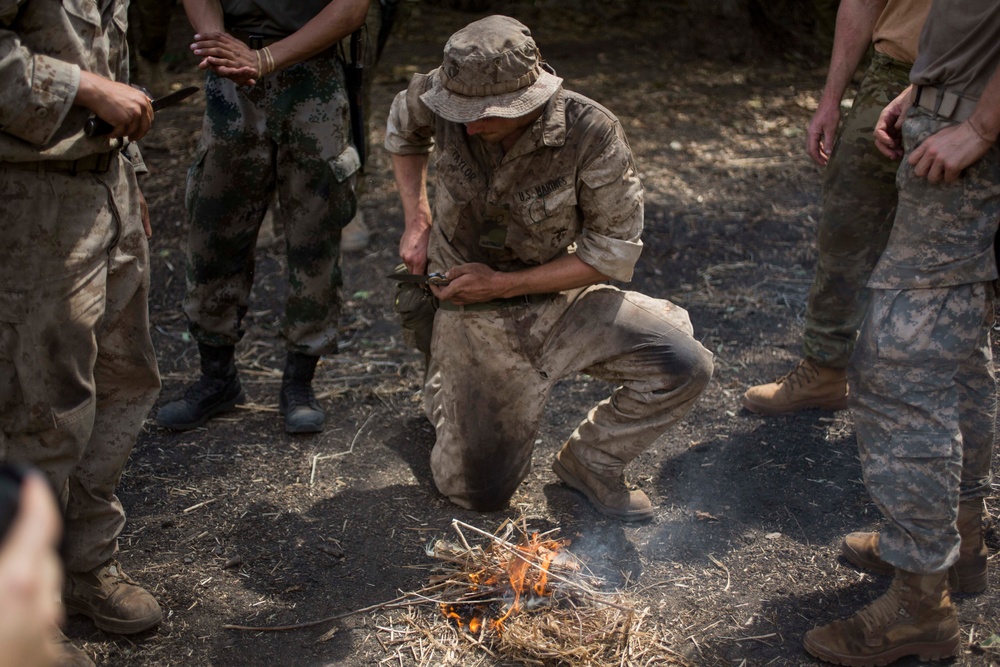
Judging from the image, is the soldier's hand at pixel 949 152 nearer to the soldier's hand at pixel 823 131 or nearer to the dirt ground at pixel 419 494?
the soldier's hand at pixel 823 131

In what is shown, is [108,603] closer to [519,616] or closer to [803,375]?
[519,616]

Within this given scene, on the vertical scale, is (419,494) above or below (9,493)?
below

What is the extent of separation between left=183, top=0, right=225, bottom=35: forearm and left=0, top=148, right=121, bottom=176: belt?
3.56 ft

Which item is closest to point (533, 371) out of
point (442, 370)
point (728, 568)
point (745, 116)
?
point (442, 370)

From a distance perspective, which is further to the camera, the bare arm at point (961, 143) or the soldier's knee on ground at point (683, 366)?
the soldier's knee on ground at point (683, 366)

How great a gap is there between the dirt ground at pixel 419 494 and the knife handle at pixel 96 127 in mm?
1534

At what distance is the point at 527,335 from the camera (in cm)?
372

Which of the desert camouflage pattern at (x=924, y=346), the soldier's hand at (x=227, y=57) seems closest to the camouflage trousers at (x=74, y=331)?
the soldier's hand at (x=227, y=57)

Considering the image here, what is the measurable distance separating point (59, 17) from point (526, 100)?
4.59 feet

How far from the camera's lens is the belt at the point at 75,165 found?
9.19 feet

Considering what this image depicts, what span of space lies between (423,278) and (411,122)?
23.7 inches

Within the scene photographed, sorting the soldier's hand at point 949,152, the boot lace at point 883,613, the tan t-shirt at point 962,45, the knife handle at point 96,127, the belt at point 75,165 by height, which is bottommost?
the boot lace at point 883,613

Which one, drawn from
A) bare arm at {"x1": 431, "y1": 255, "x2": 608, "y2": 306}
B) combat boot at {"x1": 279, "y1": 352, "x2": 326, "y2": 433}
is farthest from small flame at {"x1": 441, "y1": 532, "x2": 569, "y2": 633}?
combat boot at {"x1": 279, "y1": 352, "x2": 326, "y2": 433}

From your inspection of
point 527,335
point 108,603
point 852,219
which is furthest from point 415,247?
point 852,219
